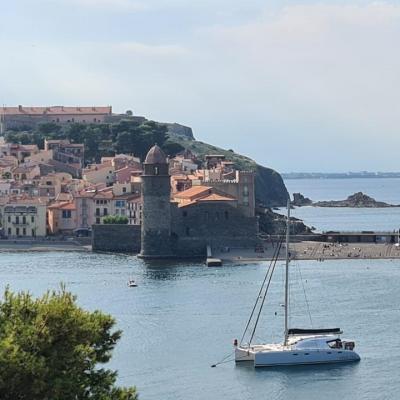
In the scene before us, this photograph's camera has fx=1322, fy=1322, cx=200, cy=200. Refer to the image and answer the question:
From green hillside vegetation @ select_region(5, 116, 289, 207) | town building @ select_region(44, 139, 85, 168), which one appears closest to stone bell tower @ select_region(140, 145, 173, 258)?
town building @ select_region(44, 139, 85, 168)

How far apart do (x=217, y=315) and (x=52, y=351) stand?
1062 inches

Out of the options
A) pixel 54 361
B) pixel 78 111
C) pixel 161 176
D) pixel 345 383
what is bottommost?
pixel 345 383

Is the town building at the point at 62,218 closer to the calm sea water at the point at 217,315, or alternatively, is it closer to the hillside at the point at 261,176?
the calm sea water at the point at 217,315

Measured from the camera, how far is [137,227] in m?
71.7

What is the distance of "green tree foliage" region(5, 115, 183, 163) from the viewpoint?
3996 inches

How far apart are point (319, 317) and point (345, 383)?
10.2 metres

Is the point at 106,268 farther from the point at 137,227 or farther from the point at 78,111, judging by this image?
the point at 78,111

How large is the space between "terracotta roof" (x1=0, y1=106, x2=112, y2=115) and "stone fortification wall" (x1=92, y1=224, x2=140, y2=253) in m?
45.2

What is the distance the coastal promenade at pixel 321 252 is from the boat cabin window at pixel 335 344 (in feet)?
90.1

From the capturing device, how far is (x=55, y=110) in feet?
388

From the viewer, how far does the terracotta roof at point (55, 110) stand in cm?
11694

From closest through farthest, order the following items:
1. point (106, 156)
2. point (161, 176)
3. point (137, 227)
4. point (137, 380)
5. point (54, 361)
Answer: point (54, 361)
point (137, 380)
point (161, 176)
point (137, 227)
point (106, 156)

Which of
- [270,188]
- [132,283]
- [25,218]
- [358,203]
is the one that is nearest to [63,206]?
[25,218]

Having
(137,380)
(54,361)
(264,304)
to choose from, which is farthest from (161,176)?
(54,361)
